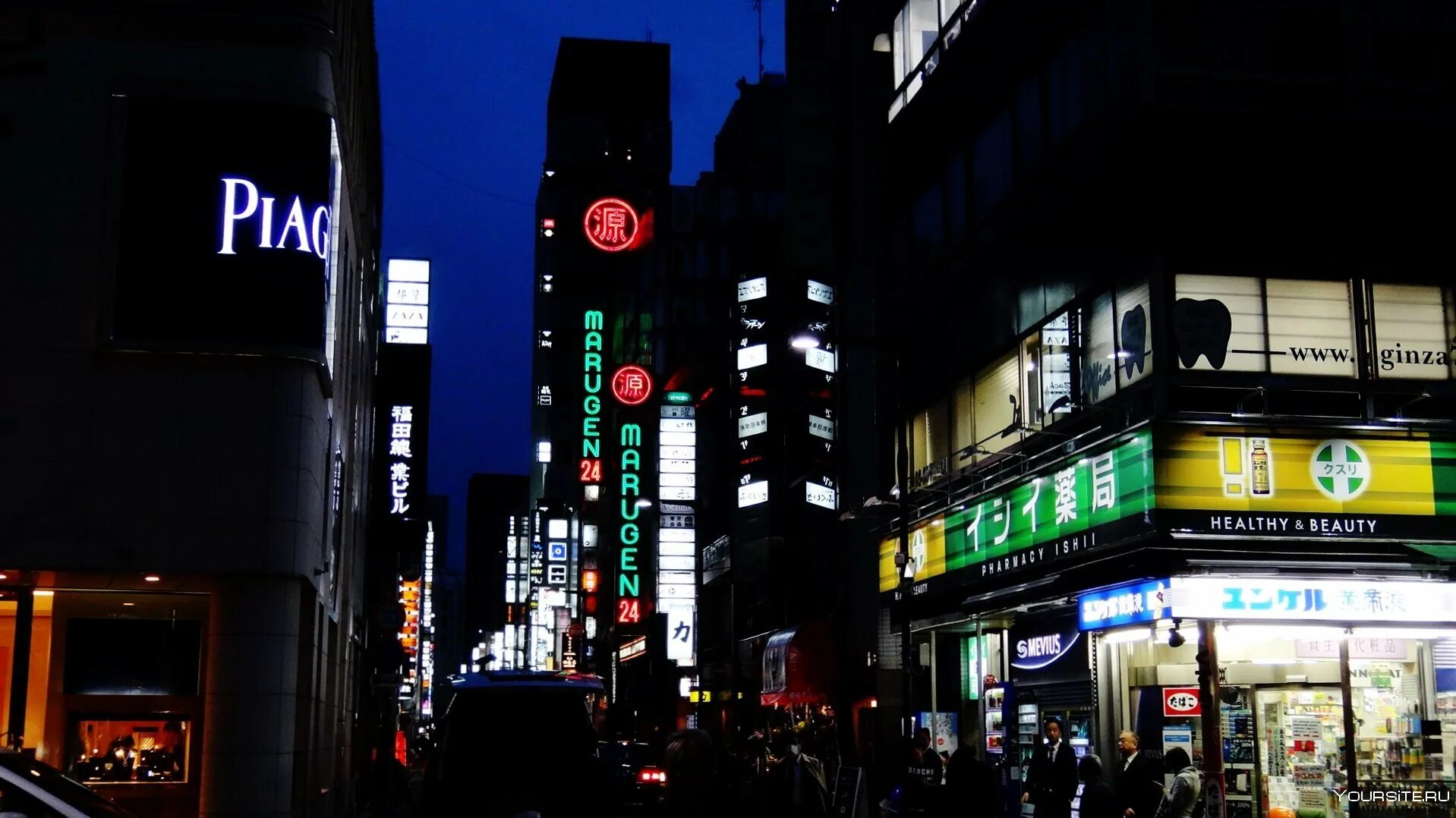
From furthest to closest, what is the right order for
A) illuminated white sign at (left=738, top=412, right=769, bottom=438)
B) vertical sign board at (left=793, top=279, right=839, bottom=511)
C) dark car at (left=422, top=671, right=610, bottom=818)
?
illuminated white sign at (left=738, top=412, right=769, bottom=438) → vertical sign board at (left=793, top=279, right=839, bottom=511) → dark car at (left=422, top=671, right=610, bottom=818)

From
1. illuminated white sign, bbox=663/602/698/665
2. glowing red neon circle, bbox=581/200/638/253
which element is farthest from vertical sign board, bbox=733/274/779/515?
glowing red neon circle, bbox=581/200/638/253

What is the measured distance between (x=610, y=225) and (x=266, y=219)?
200ft

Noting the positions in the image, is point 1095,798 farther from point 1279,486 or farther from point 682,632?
point 682,632

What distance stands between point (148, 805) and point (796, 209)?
25.5 m

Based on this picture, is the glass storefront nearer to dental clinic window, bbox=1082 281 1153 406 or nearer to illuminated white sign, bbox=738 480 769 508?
dental clinic window, bbox=1082 281 1153 406

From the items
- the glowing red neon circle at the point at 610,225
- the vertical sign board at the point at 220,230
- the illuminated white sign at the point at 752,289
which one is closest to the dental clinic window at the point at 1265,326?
the vertical sign board at the point at 220,230

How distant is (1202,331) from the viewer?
20.0 metres

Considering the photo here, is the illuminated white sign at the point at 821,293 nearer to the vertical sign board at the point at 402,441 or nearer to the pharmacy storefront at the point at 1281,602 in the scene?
the vertical sign board at the point at 402,441

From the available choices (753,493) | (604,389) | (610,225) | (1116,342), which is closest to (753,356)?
(753,493)

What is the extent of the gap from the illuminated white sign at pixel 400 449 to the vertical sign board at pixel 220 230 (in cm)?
2480

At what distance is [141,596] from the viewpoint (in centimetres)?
1997

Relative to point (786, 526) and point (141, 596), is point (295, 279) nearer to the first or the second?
point (141, 596)

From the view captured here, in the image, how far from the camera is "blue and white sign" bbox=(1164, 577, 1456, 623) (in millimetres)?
18219

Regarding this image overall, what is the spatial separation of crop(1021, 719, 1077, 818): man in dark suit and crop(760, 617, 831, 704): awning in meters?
16.5
